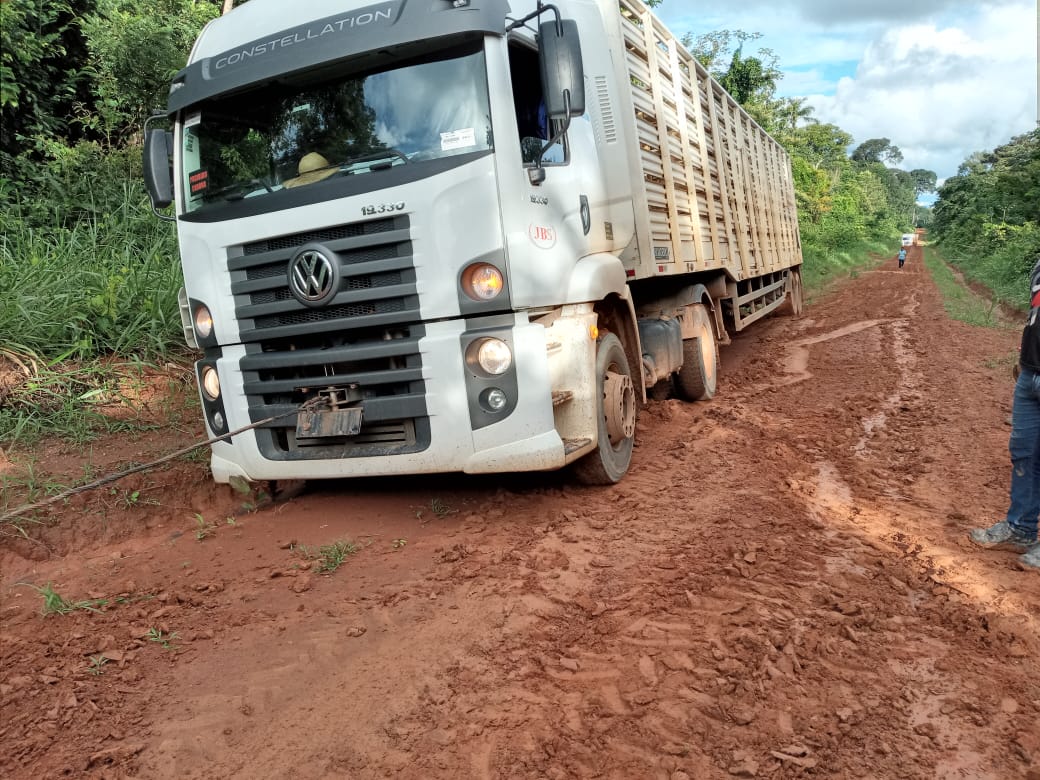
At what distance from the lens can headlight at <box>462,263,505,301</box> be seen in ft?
12.2

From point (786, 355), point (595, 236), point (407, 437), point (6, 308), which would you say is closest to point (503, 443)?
point (407, 437)

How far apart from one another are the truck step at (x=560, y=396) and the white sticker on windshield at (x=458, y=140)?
51.9 inches

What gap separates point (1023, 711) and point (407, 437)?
9.16 ft

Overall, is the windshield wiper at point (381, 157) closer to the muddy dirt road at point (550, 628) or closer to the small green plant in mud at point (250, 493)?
the muddy dirt road at point (550, 628)

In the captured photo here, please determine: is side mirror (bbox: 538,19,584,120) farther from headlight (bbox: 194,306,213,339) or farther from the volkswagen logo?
headlight (bbox: 194,306,213,339)

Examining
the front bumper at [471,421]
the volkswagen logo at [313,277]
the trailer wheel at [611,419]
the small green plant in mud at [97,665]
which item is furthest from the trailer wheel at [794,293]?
A: the small green plant in mud at [97,665]

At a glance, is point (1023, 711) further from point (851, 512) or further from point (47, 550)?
Answer: point (47, 550)

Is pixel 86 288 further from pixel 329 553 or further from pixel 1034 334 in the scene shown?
pixel 1034 334

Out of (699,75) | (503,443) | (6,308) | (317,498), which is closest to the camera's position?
(503,443)

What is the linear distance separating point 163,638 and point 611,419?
260cm

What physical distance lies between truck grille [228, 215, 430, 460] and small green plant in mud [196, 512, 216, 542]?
0.58m

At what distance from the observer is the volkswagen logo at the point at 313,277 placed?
379 centimetres

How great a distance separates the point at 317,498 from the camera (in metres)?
4.70

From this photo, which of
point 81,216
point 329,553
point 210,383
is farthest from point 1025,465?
point 81,216
